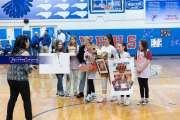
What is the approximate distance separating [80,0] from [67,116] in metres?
11.6

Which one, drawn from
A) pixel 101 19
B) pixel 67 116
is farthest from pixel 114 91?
pixel 101 19

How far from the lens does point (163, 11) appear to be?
1454 cm

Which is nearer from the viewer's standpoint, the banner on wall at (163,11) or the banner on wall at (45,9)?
the banner on wall at (45,9)

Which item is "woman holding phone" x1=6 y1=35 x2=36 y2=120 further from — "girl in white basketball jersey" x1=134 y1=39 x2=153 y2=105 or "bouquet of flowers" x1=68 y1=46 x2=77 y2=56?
"girl in white basketball jersey" x1=134 y1=39 x2=153 y2=105

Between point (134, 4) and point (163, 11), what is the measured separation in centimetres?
201

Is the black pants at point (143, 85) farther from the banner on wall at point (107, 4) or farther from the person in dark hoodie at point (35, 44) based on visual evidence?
the banner on wall at point (107, 4)

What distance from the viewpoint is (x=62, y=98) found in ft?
16.7

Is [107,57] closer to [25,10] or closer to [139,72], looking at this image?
[139,72]

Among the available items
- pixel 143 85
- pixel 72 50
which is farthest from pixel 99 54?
pixel 143 85

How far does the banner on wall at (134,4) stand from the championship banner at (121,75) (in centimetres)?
1061

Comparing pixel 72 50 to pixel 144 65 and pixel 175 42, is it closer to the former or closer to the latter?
pixel 144 65

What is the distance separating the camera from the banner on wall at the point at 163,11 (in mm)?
14484

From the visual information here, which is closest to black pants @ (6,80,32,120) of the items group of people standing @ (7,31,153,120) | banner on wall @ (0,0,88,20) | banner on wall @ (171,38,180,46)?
group of people standing @ (7,31,153,120)

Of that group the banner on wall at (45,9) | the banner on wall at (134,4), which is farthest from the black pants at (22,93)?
the banner on wall at (134,4)
